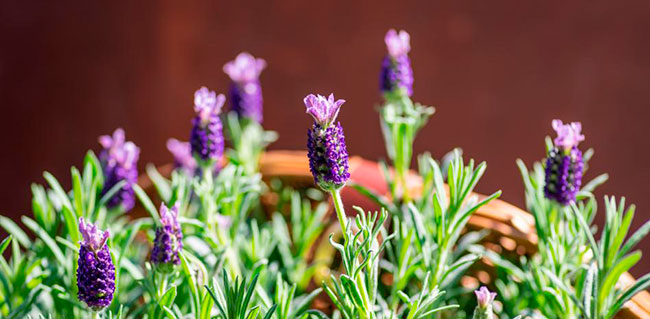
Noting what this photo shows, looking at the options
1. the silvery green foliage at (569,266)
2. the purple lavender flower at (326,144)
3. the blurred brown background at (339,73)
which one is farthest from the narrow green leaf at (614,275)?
the blurred brown background at (339,73)

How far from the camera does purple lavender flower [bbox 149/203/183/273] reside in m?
0.77

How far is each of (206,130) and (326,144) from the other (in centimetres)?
29

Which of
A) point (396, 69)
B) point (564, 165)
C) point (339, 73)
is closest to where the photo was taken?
point (564, 165)

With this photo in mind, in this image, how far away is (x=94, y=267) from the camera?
0.69 metres

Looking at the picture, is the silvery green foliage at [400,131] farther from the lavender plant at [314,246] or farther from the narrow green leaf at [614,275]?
the narrow green leaf at [614,275]

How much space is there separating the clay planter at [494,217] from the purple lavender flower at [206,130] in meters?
0.22

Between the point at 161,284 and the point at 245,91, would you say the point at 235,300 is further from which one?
the point at 245,91

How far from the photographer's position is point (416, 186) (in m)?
1.09

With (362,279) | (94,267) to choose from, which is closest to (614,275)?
(362,279)

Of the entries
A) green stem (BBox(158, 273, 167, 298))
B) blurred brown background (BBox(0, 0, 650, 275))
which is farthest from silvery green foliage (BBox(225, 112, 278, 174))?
blurred brown background (BBox(0, 0, 650, 275))

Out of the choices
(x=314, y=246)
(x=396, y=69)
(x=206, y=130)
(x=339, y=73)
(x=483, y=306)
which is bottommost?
(x=483, y=306)

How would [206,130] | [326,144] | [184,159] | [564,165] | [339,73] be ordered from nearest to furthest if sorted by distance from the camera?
1. [326,144]
2. [564,165]
3. [206,130]
4. [184,159]
5. [339,73]

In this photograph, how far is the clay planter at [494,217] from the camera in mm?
852

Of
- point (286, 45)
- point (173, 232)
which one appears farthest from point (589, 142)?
Answer: point (173, 232)
